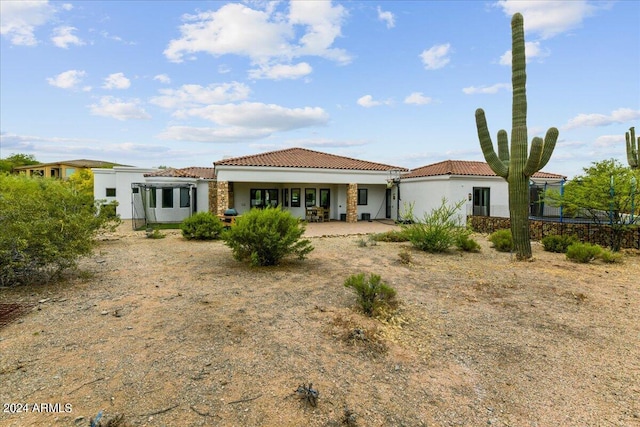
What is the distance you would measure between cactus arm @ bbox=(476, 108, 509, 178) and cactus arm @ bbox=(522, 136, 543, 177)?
85 centimetres

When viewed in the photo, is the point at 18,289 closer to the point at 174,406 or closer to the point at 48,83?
the point at 174,406

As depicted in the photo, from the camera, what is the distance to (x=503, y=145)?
39.8ft

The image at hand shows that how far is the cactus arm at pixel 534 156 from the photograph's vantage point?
10109 mm

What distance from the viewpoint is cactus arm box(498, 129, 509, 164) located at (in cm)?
1206

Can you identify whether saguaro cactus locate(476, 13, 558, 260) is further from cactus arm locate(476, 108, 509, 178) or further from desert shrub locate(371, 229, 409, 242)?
desert shrub locate(371, 229, 409, 242)

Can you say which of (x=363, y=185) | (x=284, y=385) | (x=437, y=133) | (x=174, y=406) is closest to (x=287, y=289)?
(x=284, y=385)

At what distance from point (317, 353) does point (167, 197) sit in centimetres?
2197

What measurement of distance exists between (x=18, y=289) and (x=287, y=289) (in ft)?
18.4

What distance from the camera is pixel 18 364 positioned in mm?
3898

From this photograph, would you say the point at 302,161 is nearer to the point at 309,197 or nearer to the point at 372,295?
the point at 309,197

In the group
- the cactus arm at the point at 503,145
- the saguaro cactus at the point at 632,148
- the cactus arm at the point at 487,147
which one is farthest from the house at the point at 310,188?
the cactus arm at the point at 487,147

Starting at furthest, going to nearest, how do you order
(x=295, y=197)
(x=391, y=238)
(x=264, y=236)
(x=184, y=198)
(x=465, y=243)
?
(x=295, y=197)
(x=184, y=198)
(x=391, y=238)
(x=465, y=243)
(x=264, y=236)

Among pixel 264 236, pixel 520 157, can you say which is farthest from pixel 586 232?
pixel 264 236

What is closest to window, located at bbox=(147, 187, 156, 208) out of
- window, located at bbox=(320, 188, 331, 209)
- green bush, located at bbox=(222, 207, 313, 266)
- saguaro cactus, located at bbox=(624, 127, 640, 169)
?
window, located at bbox=(320, 188, 331, 209)
